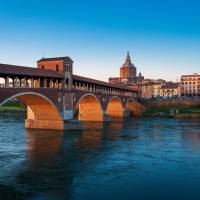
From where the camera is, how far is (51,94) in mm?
45062

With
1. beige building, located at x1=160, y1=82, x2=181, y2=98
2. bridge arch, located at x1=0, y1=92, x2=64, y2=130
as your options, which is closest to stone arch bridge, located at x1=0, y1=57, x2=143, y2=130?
bridge arch, located at x1=0, y1=92, x2=64, y2=130

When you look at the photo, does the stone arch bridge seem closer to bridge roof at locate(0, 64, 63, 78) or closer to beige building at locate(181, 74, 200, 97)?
bridge roof at locate(0, 64, 63, 78)

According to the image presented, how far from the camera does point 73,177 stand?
22.7 m

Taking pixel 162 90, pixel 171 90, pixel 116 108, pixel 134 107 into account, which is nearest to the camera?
pixel 116 108

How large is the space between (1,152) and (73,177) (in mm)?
11573

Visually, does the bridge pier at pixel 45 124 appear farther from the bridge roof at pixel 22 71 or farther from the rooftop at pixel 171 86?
the rooftop at pixel 171 86

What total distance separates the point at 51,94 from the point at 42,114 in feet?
16.8

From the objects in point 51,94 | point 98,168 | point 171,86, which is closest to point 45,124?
point 51,94

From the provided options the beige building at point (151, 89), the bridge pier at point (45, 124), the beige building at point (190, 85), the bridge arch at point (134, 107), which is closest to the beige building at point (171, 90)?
the beige building at point (190, 85)

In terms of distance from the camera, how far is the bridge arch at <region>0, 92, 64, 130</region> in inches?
1734

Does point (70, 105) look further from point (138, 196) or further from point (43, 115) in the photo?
point (138, 196)

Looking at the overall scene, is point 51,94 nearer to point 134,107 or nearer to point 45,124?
point 45,124

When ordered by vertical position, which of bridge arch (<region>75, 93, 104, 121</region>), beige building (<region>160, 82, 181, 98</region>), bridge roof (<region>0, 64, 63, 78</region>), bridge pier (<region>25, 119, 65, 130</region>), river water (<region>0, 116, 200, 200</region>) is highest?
beige building (<region>160, 82, 181, 98</region>)

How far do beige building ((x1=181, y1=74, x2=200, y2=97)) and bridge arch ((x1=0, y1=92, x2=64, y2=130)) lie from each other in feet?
339
